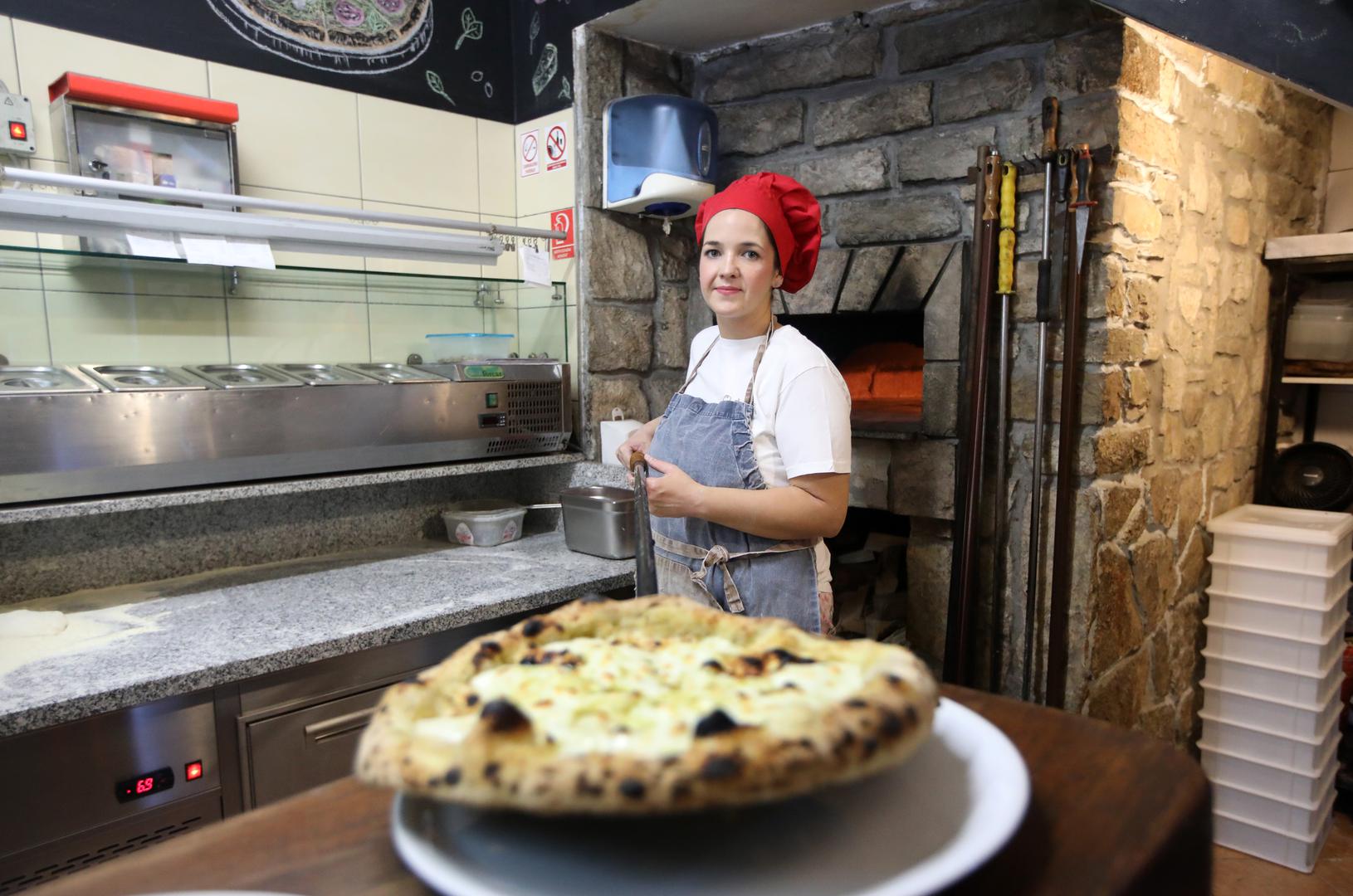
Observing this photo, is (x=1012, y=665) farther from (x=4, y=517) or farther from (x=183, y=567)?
(x=4, y=517)

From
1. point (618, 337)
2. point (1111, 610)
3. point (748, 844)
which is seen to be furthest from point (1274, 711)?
point (748, 844)

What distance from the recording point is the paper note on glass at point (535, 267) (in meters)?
2.53

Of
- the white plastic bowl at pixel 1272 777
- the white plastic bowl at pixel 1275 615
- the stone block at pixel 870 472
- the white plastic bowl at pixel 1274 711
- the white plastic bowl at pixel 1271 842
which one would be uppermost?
the stone block at pixel 870 472

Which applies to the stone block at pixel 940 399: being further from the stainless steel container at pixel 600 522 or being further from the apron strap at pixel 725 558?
the stainless steel container at pixel 600 522

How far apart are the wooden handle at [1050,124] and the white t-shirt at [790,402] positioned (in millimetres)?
839

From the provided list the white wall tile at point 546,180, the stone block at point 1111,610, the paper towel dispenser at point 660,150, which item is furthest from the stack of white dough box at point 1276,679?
the white wall tile at point 546,180

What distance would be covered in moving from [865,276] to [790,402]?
902 mm

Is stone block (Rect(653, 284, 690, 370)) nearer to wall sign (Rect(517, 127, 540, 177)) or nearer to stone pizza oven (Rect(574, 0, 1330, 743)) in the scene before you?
stone pizza oven (Rect(574, 0, 1330, 743))

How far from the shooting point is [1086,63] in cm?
199

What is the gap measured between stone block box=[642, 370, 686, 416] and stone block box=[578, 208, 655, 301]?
0.86 feet

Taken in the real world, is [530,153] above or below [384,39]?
below

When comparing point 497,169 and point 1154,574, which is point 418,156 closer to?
point 497,169

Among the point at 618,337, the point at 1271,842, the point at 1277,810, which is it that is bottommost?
the point at 1271,842

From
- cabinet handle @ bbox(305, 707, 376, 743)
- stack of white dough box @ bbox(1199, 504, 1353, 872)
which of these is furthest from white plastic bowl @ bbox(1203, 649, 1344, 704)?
cabinet handle @ bbox(305, 707, 376, 743)
